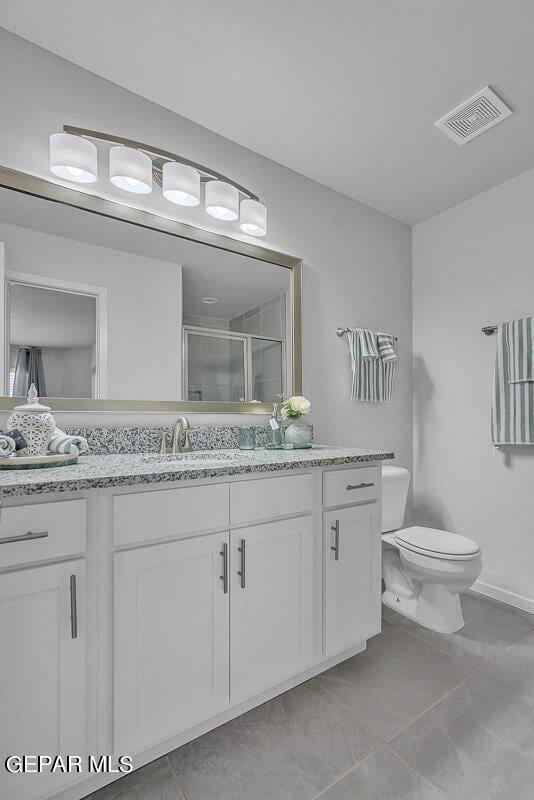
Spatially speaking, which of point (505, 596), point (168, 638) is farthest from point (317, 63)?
point (505, 596)

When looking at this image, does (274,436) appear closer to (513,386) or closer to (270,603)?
(270,603)

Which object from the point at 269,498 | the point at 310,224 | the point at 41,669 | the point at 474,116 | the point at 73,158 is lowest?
the point at 41,669

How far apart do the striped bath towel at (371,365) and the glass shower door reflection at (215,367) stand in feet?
2.51

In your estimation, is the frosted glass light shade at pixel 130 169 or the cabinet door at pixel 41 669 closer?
the cabinet door at pixel 41 669

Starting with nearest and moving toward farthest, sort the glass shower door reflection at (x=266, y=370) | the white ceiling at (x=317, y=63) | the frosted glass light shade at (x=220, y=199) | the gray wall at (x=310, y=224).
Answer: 1. the white ceiling at (x=317, y=63)
2. the gray wall at (x=310, y=224)
3. the frosted glass light shade at (x=220, y=199)
4. the glass shower door reflection at (x=266, y=370)

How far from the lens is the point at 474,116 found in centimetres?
183

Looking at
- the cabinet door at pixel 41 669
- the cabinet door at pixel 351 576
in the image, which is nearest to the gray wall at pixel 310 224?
the cabinet door at pixel 351 576

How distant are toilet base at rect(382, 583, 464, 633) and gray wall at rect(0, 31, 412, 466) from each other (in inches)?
34.6

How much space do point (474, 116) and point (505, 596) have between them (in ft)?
8.21

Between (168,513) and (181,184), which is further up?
(181,184)

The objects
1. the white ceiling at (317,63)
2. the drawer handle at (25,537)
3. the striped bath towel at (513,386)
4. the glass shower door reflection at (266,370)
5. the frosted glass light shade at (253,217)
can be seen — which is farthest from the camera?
the striped bath towel at (513,386)

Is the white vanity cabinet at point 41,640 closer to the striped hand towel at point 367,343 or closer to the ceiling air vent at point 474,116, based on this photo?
the striped hand towel at point 367,343

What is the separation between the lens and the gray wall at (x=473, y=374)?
226 centimetres

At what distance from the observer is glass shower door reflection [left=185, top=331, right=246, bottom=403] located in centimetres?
184
